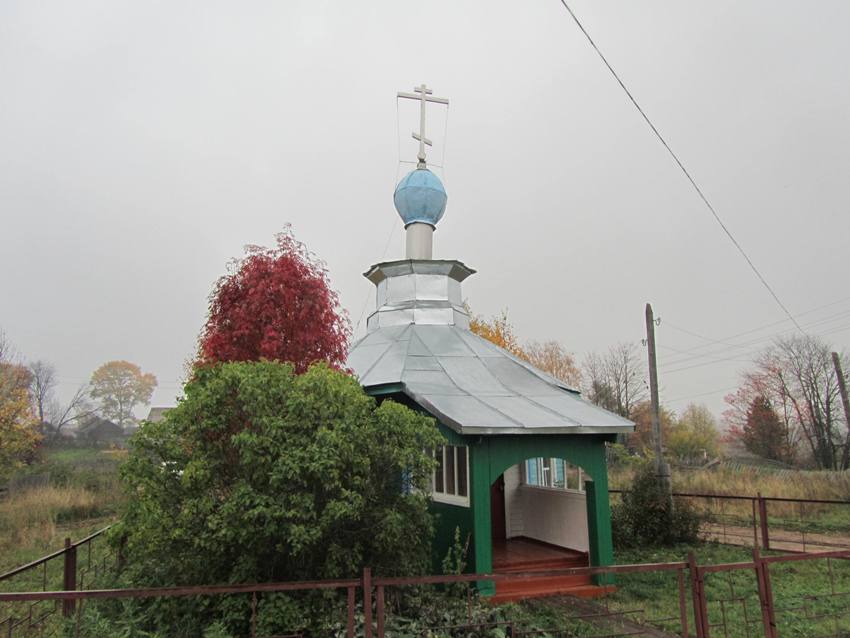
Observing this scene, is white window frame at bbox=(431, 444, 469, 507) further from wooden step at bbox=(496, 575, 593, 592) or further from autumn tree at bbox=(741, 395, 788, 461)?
autumn tree at bbox=(741, 395, 788, 461)

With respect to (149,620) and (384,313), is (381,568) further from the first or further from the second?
(384,313)

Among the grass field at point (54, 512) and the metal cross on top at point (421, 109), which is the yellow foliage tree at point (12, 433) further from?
the metal cross on top at point (421, 109)

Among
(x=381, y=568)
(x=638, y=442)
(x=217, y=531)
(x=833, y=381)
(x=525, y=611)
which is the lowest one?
(x=525, y=611)

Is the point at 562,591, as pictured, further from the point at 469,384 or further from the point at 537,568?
the point at 469,384

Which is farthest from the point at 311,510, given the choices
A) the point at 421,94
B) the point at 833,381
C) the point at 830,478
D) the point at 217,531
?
the point at 833,381

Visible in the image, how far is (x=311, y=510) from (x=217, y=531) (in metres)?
0.92

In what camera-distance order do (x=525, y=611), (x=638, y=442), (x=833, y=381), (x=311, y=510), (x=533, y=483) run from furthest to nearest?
(x=638, y=442), (x=833, y=381), (x=533, y=483), (x=525, y=611), (x=311, y=510)

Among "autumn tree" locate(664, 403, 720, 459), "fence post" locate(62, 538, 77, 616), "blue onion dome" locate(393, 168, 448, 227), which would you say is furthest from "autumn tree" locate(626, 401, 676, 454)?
"fence post" locate(62, 538, 77, 616)

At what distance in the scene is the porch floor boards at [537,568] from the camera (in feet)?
26.4

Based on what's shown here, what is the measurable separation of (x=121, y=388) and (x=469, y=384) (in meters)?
60.1

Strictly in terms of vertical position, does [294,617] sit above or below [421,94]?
below

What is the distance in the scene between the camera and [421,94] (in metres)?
13.1

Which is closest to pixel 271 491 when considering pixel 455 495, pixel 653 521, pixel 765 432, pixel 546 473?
pixel 455 495

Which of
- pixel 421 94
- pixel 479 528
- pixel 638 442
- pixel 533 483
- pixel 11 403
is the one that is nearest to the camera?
pixel 479 528
